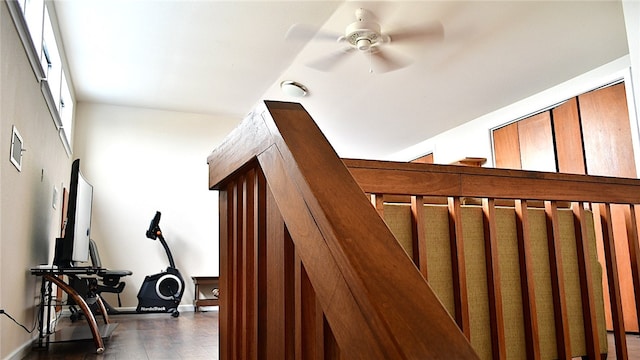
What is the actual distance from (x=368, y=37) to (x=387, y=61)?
30.2 inches

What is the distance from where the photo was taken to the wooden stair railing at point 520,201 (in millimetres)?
1297

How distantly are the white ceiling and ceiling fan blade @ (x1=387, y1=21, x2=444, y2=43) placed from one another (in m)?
0.04

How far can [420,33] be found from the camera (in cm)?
395

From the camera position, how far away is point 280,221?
934 mm

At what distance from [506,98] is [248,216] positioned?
15.8 ft

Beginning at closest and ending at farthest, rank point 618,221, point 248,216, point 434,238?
point 248,216 → point 434,238 → point 618,221

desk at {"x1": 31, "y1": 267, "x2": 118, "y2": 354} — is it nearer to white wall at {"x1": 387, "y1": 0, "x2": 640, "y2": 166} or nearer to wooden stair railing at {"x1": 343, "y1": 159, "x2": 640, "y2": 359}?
wooden stair railing at {"x1": 343, "y1": 159, "x2": 640, "y2": 359}

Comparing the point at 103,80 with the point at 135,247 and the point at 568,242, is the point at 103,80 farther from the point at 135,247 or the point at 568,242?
the point at 568,242

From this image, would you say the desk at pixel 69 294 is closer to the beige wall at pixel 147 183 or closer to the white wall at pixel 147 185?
the beige wall at pixel 147 183

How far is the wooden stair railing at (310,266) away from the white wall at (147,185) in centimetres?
559

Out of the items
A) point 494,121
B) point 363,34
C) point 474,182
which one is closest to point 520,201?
point 474,182

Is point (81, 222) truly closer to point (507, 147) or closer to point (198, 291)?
point (198, 291)

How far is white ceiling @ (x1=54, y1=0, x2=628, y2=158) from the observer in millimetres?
3881

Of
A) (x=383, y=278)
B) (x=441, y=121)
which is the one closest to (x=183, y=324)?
(x=441, y=121)
